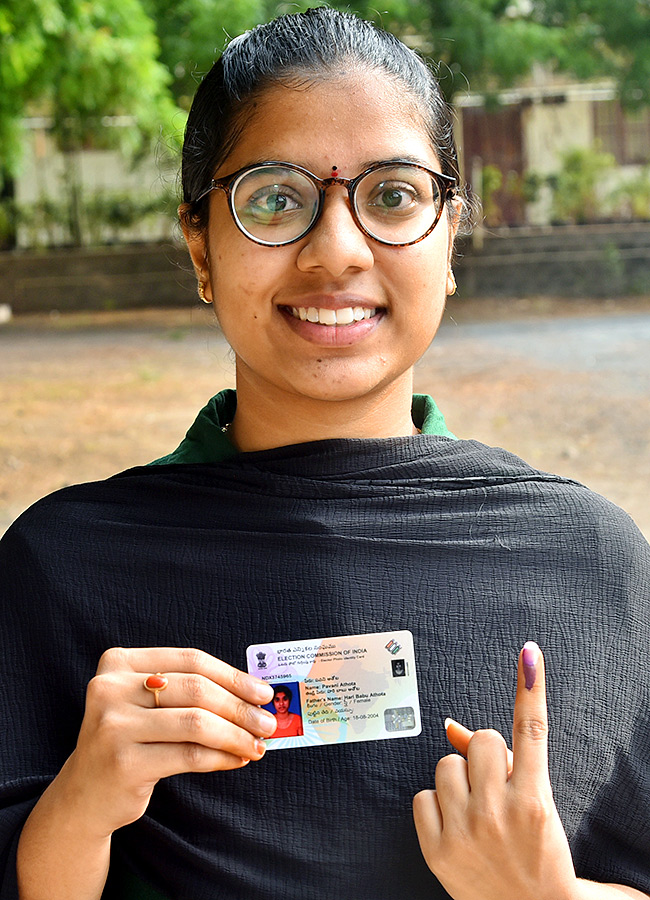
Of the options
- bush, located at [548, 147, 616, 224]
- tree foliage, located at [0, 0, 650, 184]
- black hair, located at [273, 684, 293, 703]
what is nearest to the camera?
black hair, located at [273, 684, 293, 703]

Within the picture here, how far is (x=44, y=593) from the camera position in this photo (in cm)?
150

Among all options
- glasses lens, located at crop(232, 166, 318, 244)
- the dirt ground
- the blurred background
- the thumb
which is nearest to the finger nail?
the thumb

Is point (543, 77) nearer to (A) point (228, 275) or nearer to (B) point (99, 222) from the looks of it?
(B) point (99, 222)

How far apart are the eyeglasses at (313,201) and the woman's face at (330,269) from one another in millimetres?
12

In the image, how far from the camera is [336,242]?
1388 millimetres

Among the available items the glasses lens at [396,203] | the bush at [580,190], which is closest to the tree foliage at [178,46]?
the bush at [580,190]

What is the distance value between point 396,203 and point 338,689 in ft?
→ 2.07

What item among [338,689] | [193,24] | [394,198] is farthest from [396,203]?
[193,24]

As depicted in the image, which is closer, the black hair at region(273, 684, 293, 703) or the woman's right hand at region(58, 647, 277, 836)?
the woman's right hand at region(58, 647, 277, 836)

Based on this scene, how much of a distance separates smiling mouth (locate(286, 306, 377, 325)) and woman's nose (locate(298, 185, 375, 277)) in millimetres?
50

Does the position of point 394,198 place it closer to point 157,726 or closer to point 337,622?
point 337,622

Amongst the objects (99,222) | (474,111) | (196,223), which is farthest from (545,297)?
(196,223)

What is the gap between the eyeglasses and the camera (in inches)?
55.9

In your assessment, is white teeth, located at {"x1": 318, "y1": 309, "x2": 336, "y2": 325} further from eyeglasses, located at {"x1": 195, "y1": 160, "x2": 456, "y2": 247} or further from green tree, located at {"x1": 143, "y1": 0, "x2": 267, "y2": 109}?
green tree, located at {"x1": 143, "y1": 0, "x2": 267, "y2": 109}
